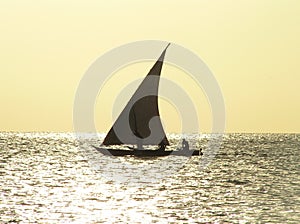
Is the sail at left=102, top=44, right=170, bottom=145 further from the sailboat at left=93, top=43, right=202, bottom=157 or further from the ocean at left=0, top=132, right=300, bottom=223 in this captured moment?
the ocean at left=0, top=132, right=300, bottom=223

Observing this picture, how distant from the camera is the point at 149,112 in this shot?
250 feet

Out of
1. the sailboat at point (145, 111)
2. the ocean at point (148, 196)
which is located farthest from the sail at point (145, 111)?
the ocean at point (148, 196)

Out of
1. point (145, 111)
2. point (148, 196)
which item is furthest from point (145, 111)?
point (148, 196)

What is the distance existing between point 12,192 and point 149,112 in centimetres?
2180

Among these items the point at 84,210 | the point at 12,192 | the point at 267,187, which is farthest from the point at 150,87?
the point at 84,210

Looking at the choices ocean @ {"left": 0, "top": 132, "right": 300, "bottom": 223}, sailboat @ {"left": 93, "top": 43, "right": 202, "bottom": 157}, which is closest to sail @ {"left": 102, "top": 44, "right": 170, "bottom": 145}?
sailboat @ {"left": 93, "top": 43, "right": 202, "bottom": 157}

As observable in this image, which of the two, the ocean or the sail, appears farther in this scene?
the sail

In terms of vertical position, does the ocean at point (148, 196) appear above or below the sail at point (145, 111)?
Answer: below

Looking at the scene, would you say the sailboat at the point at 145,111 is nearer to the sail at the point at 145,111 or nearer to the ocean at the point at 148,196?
the sail at the point at 145,111

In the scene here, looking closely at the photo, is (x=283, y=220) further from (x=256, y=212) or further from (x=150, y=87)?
(x=150, y=87)

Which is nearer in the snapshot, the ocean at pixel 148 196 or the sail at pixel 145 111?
the ocean at pixel 148 196

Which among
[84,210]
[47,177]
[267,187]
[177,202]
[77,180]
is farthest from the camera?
[47,177]

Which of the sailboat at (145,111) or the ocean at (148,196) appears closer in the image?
the ocean at (148,196)

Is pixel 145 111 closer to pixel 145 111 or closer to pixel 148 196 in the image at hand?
pixel 145 111
